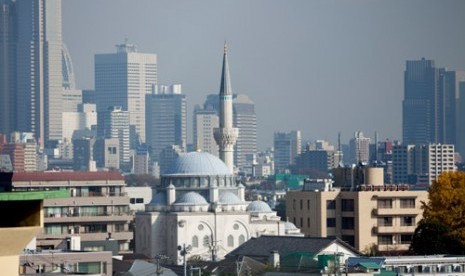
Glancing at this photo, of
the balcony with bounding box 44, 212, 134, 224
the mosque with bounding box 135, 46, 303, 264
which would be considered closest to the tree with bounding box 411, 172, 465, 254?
the mosque with bounding box 135, 46, 303, 264

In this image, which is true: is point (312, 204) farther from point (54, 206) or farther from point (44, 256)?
point (44, 256)

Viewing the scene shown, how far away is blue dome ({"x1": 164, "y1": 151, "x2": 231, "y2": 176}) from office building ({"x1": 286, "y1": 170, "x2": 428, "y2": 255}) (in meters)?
11.8

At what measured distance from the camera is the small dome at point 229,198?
97.9 m

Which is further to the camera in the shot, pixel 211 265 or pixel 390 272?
pixel 211 265

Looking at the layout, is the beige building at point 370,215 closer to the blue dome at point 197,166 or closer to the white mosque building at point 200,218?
the white mosque building at point 200,218

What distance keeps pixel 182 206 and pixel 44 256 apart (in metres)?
52.5

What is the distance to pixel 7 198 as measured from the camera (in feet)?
40.5

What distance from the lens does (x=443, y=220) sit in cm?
8069

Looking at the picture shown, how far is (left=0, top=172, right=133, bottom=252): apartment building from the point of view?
78875 millimetres

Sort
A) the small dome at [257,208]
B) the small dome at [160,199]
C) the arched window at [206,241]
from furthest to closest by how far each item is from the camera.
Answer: the small dome at [257,208]
the small dome at [160,199]
the arched window at [206,241]

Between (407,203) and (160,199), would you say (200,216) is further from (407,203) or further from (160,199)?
(407,203)

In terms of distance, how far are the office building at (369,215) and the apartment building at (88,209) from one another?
10286mm

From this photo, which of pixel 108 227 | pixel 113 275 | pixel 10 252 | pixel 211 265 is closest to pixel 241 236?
pixel 108 227

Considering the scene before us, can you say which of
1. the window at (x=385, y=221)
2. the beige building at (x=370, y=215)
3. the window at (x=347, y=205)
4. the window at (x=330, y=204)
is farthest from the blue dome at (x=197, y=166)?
the window at (x=385, y=221)
